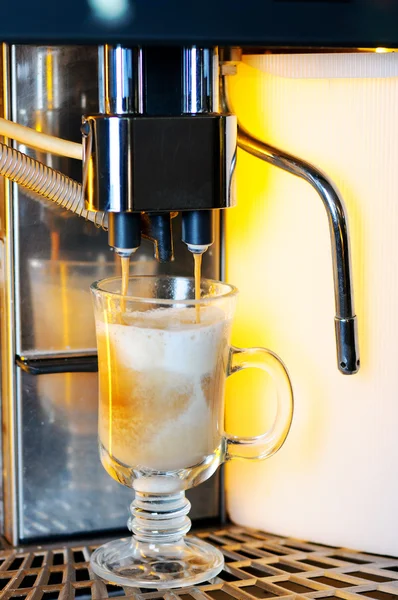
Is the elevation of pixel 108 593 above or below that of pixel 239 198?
below

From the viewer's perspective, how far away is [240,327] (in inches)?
23.6

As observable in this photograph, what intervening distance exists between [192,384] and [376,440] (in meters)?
0.14

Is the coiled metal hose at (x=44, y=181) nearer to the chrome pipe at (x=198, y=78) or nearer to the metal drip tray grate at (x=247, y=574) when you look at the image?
the chrome pipe at (x=198, y=78)

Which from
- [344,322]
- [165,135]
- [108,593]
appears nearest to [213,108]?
[165,135]

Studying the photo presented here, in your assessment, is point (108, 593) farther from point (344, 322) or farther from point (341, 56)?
point (341, 56)

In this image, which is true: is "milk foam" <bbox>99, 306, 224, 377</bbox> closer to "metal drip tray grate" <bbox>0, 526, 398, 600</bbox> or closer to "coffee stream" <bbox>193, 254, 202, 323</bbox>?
"coffee stream" <bbox>193, 254, 202, 323</bbox>

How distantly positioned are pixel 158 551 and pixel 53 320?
0.16m

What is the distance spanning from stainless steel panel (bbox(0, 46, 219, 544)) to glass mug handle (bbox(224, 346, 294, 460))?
0.30 feet

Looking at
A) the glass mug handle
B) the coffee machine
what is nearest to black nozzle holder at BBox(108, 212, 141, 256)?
the coffee machine

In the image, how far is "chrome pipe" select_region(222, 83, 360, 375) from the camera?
1.70ft

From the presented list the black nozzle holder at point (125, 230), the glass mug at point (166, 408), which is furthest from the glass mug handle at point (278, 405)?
the black nozzle holder at point (125, 230)

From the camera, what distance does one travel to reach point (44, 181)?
0.51 metres

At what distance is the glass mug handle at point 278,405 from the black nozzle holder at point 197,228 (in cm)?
9

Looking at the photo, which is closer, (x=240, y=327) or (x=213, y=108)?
(x=213, y=108)
